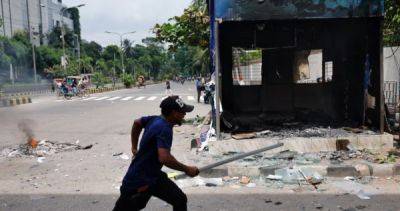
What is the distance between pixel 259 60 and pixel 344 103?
85.6 inches

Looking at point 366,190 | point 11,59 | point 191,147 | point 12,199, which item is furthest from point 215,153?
point 11,59

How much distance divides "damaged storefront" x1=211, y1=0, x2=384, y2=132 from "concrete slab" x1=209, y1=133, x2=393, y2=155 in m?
0.70

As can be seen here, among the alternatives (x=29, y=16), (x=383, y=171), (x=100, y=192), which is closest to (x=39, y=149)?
(x=100, y=192)

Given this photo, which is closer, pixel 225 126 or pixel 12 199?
pixel 12 199

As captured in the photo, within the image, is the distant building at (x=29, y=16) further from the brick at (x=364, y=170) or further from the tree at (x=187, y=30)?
the brick at (x=364, y=170)

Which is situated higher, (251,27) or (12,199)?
(251,27)

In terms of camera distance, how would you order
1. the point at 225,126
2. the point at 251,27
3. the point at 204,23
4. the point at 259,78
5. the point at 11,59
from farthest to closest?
1. the point at 11,59
2. the point at 204,23
3. the point at 259,78
4. the point at 251,27
5. the point at 225,126

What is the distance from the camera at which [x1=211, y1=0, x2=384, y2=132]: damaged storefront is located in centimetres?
921

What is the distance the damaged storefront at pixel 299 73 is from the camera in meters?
9.21

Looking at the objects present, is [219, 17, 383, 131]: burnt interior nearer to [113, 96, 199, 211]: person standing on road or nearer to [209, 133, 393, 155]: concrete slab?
[209, 133, 393, 155]: concrete slab

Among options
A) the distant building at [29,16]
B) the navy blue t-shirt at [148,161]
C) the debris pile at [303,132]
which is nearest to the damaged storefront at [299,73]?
the debris pile at [303,132]

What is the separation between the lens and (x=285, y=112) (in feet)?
35.4

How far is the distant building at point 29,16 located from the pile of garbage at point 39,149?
6757cm

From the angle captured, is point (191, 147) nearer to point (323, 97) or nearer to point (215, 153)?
point (215, 153)
